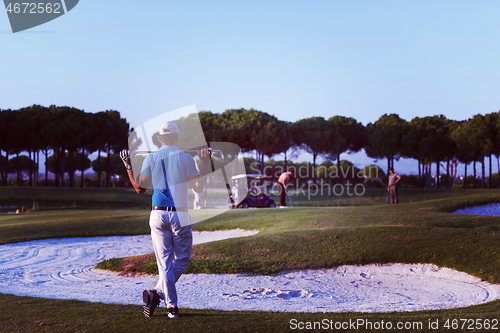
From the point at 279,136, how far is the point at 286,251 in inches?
1777

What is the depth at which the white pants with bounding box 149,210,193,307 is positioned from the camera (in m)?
5.31

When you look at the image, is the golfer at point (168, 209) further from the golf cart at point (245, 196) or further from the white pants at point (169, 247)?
the golf cart at point (245, 196)

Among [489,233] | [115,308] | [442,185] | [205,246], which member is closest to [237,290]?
[115,308]

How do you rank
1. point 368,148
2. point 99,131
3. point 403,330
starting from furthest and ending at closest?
point 368,148 < point 99,131 < point 403,330

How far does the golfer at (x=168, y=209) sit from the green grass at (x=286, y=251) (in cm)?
35

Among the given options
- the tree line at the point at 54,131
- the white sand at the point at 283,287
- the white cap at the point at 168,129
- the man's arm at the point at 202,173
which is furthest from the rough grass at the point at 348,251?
the tree line at the point at 54,131

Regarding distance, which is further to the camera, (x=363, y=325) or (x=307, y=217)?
(x=307, y=217)

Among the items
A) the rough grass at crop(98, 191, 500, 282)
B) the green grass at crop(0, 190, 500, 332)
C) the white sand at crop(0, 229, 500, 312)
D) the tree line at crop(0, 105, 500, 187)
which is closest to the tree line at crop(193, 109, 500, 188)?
the tree line at crop(0, 105, 500, 187)

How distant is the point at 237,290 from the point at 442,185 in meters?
63.8

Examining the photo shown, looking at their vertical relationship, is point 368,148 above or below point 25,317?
above

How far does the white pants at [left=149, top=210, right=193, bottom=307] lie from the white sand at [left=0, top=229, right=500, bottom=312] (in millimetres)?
1771

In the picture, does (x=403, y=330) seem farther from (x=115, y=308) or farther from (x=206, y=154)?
(x=115, y=308)

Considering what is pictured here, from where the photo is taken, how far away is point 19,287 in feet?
28.2

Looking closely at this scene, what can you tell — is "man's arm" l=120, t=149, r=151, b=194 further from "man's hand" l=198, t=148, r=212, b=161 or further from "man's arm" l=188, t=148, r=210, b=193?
"man's hand" l=198, t=148, r=212, b=161
